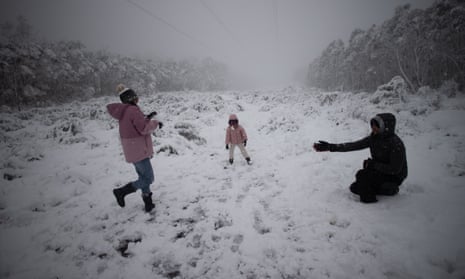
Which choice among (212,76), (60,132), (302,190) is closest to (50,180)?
(60,132)

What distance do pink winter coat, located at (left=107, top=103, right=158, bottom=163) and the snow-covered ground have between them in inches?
57.2

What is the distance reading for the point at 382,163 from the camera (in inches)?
141

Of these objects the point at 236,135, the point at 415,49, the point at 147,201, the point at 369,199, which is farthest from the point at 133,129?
the point at 415,49

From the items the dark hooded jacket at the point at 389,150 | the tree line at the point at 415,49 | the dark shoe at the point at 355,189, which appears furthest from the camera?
the tree line at the point at 415,49

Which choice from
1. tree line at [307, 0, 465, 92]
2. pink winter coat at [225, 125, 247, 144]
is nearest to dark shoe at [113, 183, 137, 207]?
pink winter coat at [225, 125, 247, 144]

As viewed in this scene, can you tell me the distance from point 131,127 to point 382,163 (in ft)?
16.5

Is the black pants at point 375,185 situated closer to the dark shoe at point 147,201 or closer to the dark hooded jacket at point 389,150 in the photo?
the dark hooded jacket at point 389,150

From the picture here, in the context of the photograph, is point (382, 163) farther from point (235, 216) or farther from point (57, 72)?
point (57, 72)

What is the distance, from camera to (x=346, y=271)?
2.52m

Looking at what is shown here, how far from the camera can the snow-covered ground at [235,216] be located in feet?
8.91

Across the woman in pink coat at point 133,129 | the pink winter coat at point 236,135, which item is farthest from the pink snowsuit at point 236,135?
the woman in pink coat at point 133,129

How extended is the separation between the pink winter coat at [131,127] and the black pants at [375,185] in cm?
450

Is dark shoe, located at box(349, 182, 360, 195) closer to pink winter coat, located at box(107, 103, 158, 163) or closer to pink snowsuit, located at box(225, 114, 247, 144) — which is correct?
pink snowsuit, located at box(225, 114, 247, 144)

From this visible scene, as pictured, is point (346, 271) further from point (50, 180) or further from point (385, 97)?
point (385, 97)
